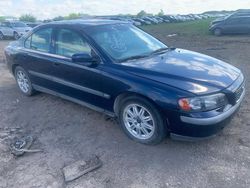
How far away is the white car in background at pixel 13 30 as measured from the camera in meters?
21.5

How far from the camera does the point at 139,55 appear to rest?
14.8 ft

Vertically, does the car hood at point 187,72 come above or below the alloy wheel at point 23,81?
above

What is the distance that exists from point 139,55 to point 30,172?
90.4 inches

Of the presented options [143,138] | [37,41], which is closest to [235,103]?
[143,138]

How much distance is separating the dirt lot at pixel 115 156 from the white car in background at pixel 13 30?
17845 millimetres

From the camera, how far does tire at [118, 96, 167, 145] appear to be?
373 centimetres

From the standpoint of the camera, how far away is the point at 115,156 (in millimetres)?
3879

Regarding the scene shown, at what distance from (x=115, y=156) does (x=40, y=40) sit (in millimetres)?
2925

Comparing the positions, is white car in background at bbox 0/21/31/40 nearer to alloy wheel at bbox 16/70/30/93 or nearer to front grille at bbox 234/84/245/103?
alloy wheel at bbox 16/70/30/93

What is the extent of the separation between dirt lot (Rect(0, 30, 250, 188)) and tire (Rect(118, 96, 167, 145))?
0.14m

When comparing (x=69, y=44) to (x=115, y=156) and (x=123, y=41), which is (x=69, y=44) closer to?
(x=123, y=41)

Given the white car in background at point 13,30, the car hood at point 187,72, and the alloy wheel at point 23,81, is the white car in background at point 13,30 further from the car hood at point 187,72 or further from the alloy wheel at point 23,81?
the car hood at point 187,72

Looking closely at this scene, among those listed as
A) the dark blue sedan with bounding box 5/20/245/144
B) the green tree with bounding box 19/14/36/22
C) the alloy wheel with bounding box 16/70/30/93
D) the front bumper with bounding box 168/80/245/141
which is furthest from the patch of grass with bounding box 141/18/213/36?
the green tree with bounding box 19/14/36/22

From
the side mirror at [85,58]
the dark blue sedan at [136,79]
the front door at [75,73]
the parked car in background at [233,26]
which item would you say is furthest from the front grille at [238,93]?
the parked car in background at [233,26]
